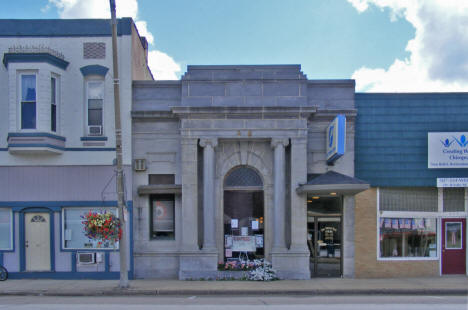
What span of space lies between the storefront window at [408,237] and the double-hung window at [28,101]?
42.6 ft

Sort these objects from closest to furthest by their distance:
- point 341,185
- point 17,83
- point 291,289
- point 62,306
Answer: point 62,306
point 291,289
point 341,185
point 17,83

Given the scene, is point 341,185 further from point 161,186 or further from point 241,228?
point 161,186

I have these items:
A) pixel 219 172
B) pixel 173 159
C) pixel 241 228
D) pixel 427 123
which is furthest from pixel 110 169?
pixel 427 123

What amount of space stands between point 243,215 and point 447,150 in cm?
784

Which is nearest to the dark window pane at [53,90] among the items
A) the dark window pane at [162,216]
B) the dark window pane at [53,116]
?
the dark window pane at [53,116]

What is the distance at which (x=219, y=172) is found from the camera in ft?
45.6

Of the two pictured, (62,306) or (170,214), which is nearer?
(62,306)

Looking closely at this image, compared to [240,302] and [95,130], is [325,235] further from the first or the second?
[95,130]

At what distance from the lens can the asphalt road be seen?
941cm

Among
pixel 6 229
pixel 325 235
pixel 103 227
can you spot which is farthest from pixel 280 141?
pixel 6 229

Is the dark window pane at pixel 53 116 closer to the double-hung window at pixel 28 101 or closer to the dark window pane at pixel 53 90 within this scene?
the dark window pane at pixel 53 90

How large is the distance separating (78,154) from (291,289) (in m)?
8.63

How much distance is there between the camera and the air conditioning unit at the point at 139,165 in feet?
45.3

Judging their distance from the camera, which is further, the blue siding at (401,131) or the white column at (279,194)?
the blue siding at (401,131)
